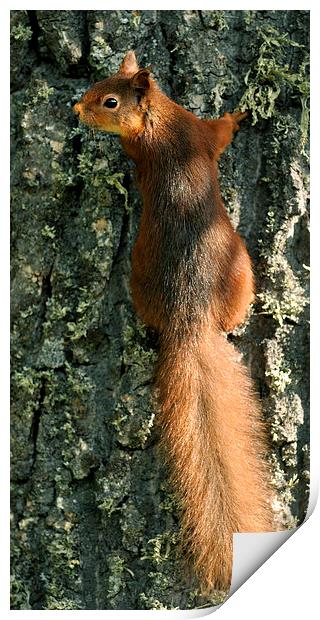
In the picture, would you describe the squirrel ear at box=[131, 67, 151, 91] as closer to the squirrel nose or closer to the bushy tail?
the squirrel nose

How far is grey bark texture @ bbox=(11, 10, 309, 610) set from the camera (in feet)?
6.53

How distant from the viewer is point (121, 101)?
204 centimetres

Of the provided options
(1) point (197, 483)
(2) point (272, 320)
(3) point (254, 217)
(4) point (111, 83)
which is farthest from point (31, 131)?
(1) point (197, 483)

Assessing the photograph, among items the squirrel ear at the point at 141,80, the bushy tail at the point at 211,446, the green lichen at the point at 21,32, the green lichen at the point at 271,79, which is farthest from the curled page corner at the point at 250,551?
the green lichen at the point at 21,32

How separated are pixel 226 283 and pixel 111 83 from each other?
1.43 feet

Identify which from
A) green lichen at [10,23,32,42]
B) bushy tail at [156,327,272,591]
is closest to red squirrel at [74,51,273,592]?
bushy tail at [156,327,272,591]

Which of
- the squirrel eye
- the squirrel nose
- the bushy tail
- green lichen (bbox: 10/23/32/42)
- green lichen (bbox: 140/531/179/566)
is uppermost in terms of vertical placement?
green lichen (bbox: 10/23/32/42)

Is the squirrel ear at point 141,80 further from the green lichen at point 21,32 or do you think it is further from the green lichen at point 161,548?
the green lichen at point 161,548

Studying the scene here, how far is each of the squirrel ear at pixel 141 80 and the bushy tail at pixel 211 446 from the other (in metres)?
0.47

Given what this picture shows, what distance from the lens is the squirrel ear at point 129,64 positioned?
1998 millimetres

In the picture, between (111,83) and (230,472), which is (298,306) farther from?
(111,83)

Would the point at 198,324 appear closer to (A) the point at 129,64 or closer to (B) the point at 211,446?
(B) the point at 211,446

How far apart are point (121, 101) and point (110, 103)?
0.02m

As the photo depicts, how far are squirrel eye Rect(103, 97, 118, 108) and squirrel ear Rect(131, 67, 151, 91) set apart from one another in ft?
0.16
